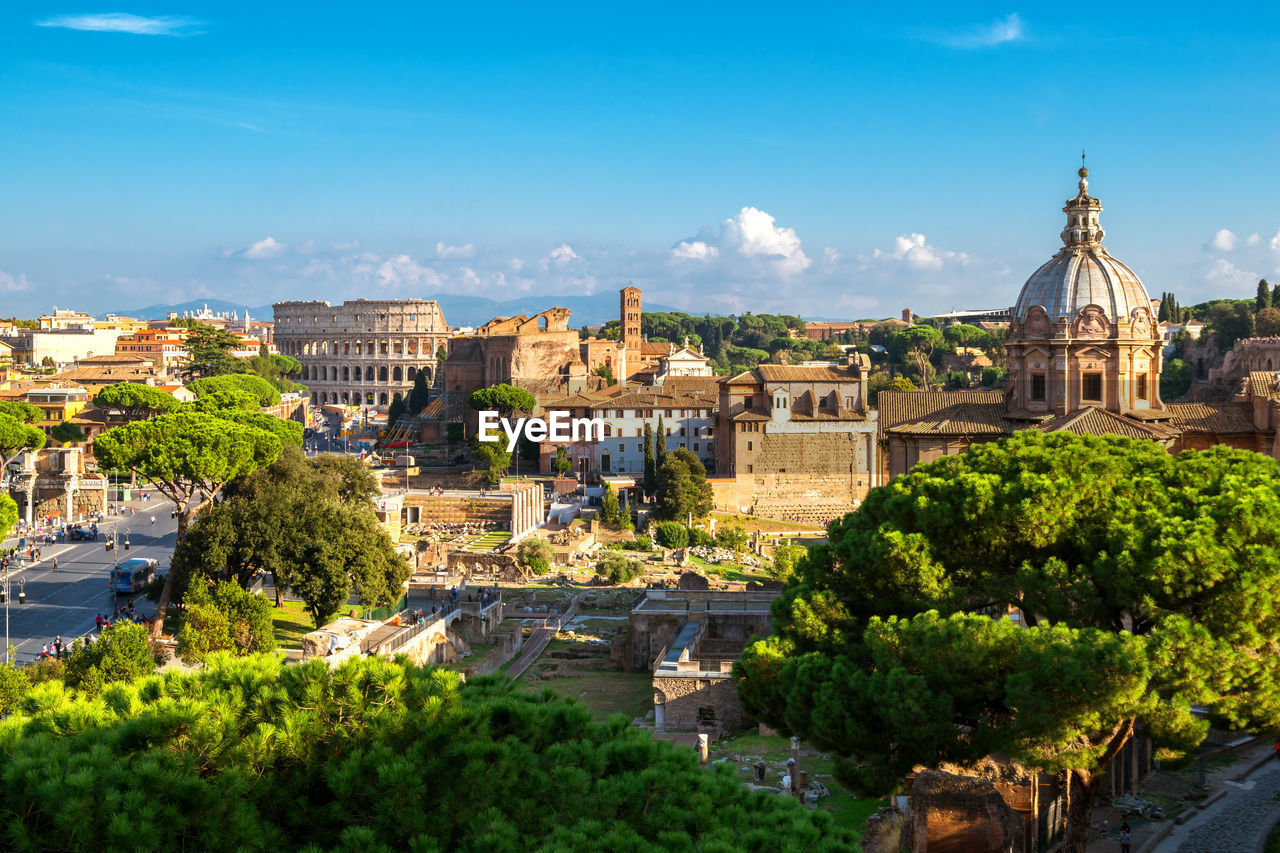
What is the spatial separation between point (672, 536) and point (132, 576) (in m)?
16.9

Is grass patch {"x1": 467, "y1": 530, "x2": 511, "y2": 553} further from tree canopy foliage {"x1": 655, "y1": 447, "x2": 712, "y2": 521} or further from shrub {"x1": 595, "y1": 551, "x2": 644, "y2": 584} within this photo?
tree canopy foliage {"x1": 655, "y1": 447, "x2": 712, "y2": 521}

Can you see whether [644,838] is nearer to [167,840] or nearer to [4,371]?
[167,840]

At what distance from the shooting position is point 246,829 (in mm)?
8797

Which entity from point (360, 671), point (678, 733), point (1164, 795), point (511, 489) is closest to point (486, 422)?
point (511, 489)

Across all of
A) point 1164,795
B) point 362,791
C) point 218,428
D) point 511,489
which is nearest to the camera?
point 362,791

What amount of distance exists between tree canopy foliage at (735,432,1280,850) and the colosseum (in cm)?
9193

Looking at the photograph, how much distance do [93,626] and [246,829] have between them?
2009cm

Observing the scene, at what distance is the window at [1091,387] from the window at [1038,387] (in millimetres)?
1105

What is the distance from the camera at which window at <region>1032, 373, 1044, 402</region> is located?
106 feet

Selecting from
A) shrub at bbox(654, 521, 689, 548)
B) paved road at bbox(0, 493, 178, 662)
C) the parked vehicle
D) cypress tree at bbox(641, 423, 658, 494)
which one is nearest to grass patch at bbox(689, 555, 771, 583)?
shrub at bbox(654, 521, 689, 548)

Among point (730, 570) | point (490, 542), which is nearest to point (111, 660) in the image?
point (730, 570)

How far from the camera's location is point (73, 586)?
30844 millimetres

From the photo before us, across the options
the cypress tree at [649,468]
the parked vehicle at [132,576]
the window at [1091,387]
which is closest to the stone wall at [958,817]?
the window at [1091,387]

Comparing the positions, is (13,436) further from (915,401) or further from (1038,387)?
(1038,387)
